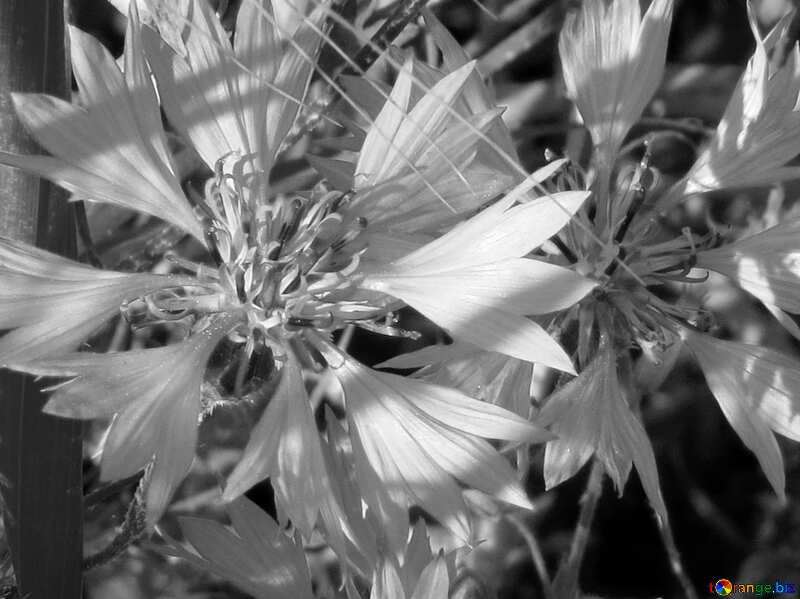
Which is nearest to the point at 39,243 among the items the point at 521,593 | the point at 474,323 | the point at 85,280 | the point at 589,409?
the point at 85,280

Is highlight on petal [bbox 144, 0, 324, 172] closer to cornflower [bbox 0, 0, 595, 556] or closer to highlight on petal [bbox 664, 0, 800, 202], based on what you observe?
cornflower [bbox 0, 0, 595, 556]

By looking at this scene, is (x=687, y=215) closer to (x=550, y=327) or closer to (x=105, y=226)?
(x=550, y=327)

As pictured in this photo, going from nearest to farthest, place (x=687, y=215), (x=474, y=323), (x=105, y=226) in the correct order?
(x=474, y=323) < (x=105, y=226) < (x=687, y=215)


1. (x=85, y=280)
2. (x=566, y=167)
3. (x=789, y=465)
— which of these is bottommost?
(x=789, y=465)

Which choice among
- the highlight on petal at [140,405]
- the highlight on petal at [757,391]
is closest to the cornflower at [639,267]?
the highlight on petal at [757,391]

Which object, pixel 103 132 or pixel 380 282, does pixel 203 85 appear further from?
pixel 380 282

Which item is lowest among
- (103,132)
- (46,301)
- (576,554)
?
(576,554)

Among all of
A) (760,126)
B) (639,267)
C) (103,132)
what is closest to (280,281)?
(103,132)
